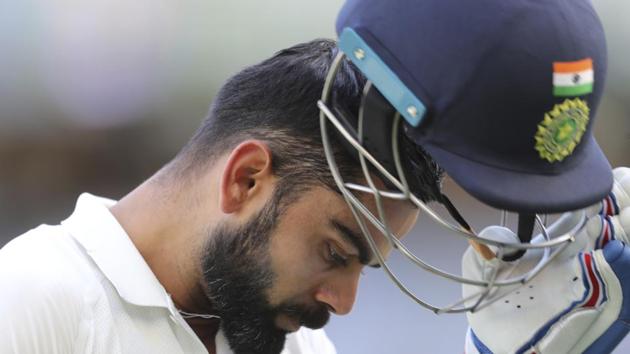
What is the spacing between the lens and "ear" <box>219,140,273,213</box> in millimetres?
1146

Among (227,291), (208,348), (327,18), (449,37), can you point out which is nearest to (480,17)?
(449,37)

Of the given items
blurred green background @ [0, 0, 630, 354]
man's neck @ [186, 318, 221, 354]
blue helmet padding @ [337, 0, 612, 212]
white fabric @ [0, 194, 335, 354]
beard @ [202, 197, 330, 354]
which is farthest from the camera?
blurred green background @ [0, 0, 630, 354]

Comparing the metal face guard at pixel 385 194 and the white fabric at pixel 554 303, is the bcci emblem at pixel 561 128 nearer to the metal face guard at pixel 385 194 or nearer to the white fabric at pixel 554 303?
the metal face guard at pixel 385 194

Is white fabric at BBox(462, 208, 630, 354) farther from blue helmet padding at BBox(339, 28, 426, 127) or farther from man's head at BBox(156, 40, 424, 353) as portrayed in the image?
blue helmet padding at BBox(339, 28, 426, 127)

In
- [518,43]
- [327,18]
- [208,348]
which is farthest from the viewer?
[327,18]

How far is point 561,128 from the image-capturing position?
3.09ft

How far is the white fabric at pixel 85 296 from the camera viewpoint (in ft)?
3.50

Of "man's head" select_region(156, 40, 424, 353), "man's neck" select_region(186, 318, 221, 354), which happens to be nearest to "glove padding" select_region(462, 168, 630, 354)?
"man's head" select_region(156, 40, 424, 353)

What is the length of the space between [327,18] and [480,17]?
7.35 feet

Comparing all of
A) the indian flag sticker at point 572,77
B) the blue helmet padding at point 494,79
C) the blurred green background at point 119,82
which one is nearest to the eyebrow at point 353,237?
the blue helmet padding at point 494,79

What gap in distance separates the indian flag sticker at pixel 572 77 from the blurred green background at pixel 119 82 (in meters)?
2.19

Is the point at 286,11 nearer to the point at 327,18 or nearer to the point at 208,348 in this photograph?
the point at 327,18

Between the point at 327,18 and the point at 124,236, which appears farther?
the point at 327,18

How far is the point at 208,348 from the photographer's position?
1280mm
